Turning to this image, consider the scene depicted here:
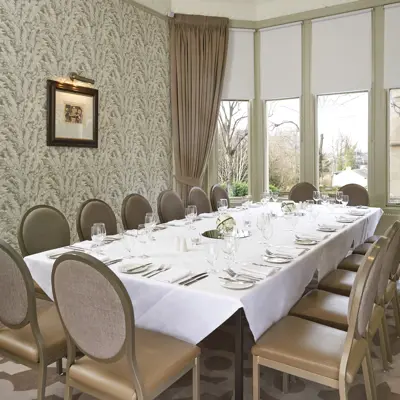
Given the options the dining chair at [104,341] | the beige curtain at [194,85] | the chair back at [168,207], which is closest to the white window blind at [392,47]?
the beige curtain at [194,85]

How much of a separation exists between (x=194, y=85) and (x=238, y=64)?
0.77 meters

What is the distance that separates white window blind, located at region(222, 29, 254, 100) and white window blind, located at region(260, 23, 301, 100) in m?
0.19

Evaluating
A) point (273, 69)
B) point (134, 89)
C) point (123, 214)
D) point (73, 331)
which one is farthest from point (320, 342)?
point (273, 69)

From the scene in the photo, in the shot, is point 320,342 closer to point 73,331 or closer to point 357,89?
point 73,331

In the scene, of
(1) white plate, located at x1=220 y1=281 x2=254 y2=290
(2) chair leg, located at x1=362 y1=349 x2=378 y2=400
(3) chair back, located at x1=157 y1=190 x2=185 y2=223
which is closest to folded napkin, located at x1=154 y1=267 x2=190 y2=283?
(1) white plate, located at x1=220 y1=281 x2=254 y2=290

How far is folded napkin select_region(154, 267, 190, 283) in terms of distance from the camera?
1.90 metres

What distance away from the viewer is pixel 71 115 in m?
4.36

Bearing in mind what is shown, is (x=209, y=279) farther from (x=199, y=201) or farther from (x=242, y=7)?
(x=242, y=7)

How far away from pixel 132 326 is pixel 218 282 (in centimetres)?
54

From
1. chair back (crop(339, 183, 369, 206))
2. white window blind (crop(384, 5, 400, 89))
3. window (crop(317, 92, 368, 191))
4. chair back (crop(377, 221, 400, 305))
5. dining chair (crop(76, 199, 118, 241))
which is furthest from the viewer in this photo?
window (crop(317, 92, 368, 191))

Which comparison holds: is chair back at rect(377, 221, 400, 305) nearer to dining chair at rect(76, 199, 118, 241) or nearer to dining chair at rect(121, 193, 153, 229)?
dining chair at rect(76, 199, 118, 241)

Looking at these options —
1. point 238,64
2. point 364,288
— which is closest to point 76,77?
point 238,64

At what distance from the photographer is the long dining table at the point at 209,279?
1754mm

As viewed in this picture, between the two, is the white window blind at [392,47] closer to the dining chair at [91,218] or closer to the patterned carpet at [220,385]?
the patterned carpet at [220,385]
